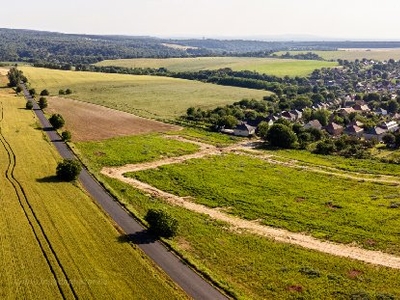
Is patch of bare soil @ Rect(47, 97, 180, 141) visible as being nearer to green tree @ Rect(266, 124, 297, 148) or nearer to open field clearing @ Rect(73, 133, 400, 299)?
green tree @ Rect(266, 124, 297, 148)

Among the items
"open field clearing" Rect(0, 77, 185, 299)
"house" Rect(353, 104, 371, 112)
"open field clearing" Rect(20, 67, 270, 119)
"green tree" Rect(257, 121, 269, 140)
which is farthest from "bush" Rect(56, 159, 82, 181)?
"house" Rect(353, 104, 371, 112)

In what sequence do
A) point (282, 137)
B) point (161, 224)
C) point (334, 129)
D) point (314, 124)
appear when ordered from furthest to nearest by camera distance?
point (314, 124) < point (334, 129) < point (282, 137) < point (161, 224)

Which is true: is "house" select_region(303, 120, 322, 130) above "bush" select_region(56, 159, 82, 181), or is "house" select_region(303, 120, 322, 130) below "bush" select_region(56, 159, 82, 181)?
below

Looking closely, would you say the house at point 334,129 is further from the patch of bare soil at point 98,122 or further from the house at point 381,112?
the patch of bare soil at point 98,122

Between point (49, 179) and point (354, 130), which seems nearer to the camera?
point (49, 179)

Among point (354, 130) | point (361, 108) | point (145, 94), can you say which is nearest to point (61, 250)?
point (354, 130)

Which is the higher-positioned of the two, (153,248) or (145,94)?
(145,94)

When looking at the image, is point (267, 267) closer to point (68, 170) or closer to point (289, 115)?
point (68, 170)
